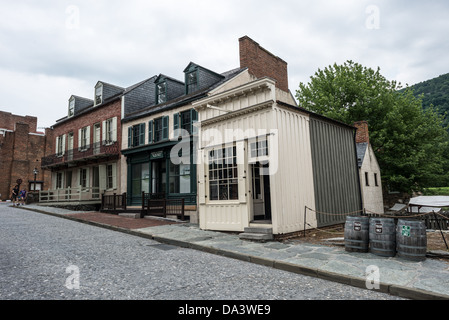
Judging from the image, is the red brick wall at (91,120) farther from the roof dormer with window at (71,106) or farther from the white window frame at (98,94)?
the roof dormer with window at (71,106)

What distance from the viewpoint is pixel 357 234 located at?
21.1ft

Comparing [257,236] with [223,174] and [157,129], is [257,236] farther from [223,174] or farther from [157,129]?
[157,129]

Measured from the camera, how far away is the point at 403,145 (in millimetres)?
20766

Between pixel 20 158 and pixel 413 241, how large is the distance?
4372 centimetres

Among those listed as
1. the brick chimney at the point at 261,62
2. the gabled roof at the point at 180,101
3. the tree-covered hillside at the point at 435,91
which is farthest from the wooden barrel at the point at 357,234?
the tree-covered hillside at the point at 435,91

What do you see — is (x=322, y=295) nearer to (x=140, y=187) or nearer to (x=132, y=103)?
(x=140, y=187)

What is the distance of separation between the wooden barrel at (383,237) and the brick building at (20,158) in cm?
4141

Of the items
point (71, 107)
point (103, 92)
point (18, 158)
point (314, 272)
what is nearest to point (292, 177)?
point (314, 272)

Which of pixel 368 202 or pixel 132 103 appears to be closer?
pixel 368 202

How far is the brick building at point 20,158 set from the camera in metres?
35.2

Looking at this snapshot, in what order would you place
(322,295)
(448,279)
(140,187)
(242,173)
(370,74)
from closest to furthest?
(322,295), (448,279), (242,173), (140,187), (370,74)

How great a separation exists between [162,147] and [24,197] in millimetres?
17540
